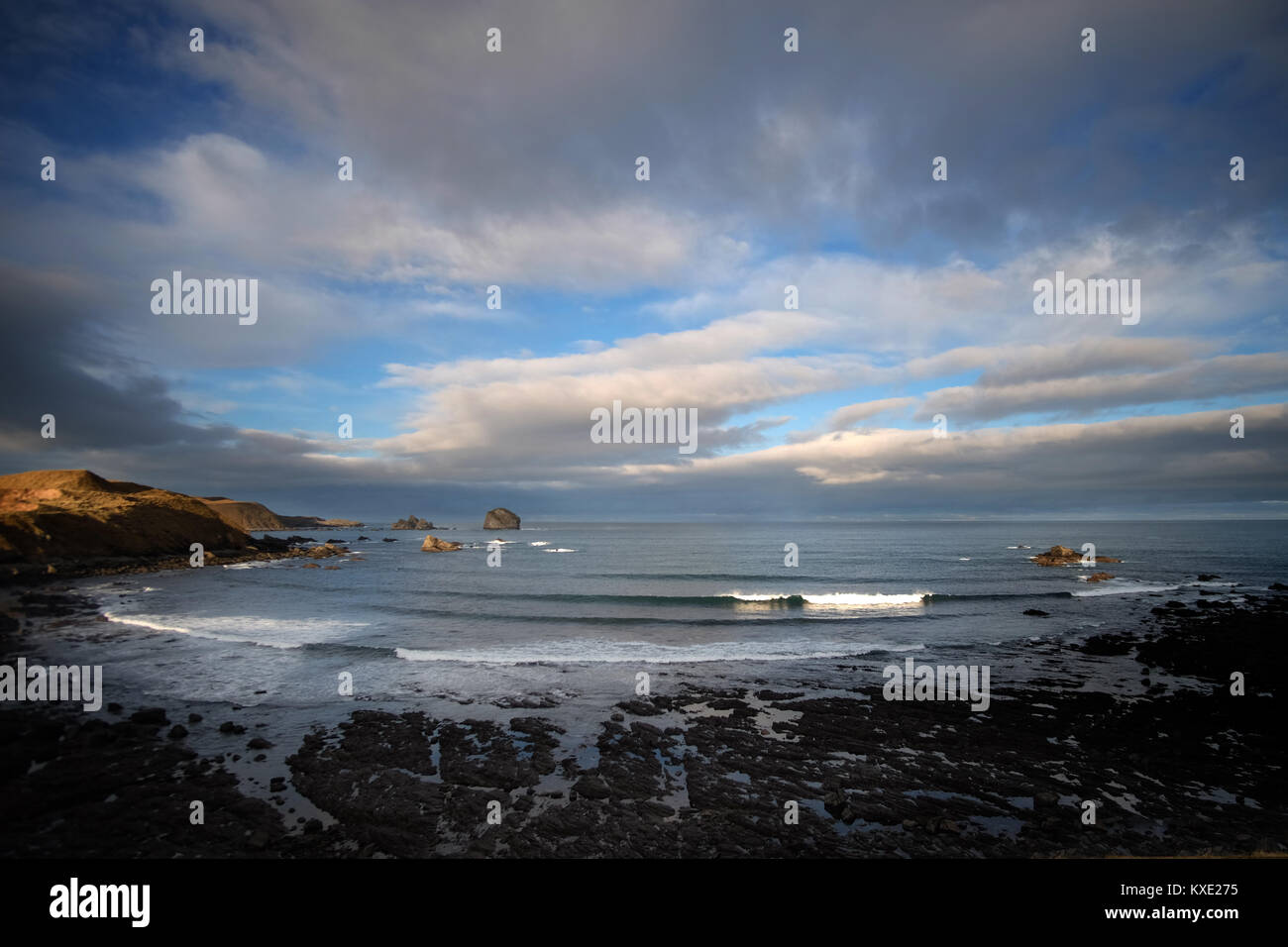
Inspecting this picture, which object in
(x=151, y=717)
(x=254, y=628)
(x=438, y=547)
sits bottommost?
(x=438, y=547)

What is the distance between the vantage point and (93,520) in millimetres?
53562

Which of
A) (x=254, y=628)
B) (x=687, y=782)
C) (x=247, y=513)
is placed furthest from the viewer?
(x=247, y=513)

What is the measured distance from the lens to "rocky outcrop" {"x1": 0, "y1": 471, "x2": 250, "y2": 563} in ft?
156

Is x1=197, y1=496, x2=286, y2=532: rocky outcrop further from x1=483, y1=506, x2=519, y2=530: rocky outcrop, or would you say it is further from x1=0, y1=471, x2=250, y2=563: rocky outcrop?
x1=0, y1=471, x2=250, y2=563: rocky outcrop

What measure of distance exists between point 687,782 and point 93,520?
71109 mm

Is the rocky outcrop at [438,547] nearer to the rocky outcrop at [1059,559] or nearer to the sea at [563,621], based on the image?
the sea at [563,621]

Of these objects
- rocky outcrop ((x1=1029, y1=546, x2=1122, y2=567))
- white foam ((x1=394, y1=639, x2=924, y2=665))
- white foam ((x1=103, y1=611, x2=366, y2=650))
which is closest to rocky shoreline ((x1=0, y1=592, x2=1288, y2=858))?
white foam ((x1=394, y1=639, x2=924, y2=665))

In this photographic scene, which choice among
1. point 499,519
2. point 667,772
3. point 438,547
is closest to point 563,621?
point 667,772

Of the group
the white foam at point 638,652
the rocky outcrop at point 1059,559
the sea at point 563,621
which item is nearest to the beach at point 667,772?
the sea at point 563,621

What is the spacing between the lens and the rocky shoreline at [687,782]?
8.44 meters

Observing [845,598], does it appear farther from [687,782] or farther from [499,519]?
[499,519]

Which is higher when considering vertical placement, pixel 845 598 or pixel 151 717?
pixel 151 717

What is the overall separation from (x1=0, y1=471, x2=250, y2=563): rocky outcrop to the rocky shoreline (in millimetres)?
50824
